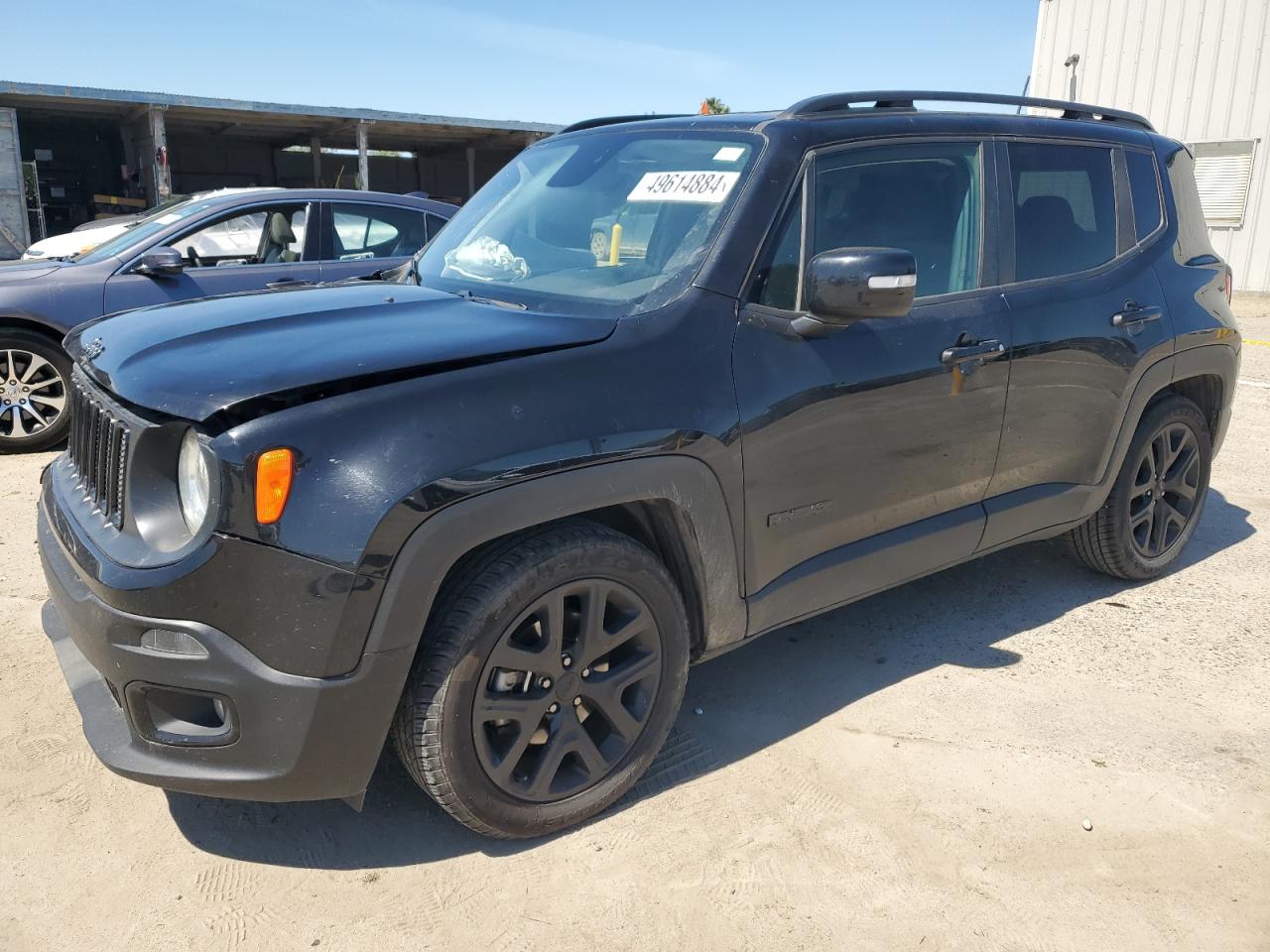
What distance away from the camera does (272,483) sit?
2.08 meters

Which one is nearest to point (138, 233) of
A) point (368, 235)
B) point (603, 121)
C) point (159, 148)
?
point (368, 235)

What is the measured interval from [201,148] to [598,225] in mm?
25605

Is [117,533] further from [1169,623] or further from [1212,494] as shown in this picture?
[1212,494]

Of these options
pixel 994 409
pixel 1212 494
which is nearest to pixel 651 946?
pixel 994 409

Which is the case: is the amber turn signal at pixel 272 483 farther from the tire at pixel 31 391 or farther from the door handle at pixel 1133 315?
the tire at pixel 31 391

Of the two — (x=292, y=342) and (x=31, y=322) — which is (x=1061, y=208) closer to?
(x=292, y=342)

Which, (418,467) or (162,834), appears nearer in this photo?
(418,467)

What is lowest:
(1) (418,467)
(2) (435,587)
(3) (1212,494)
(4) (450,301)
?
(3) (1212,494)

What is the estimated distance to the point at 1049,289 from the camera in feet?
11.9

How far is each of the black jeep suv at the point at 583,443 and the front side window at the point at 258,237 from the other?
3418mm

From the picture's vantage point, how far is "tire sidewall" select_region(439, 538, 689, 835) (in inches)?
92.1

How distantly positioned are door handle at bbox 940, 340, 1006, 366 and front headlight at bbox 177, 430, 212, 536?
7.30 ft

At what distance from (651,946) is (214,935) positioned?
3.30 ft

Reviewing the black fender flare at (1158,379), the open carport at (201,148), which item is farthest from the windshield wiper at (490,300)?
the open carport at (201,148)
